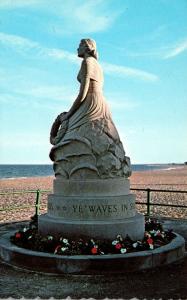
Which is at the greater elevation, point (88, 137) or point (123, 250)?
point (88, 137)

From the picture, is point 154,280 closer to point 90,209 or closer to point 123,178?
point 90,209

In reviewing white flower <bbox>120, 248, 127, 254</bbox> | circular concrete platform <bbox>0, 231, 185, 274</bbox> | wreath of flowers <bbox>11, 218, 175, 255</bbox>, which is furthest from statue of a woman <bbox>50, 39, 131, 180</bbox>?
circular concrete platform <bbox>0, 231, 185, 274</bbox>

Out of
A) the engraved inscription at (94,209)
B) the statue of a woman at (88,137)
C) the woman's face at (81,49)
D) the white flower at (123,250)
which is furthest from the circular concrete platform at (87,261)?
the woman's face at (81,49)

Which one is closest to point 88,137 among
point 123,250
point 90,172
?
point 90,172

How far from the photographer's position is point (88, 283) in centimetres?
573

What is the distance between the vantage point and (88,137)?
763 centimetres

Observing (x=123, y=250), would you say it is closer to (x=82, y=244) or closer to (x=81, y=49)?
(x=82, y=244)

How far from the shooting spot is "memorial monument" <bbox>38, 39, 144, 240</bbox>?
722 centimetres

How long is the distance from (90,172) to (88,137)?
2.31 ft

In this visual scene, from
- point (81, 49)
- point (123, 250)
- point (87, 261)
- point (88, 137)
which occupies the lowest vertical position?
point (87, 261)

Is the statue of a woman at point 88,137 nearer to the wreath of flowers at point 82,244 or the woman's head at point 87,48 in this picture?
the woman's head at point 87,48

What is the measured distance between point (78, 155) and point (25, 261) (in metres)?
2.28

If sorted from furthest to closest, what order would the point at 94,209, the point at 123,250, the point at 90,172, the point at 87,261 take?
the point at 90,172, the point at 94,209, the point at 123,250, the point at 87,261

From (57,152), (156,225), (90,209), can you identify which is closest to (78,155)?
(57,152)
